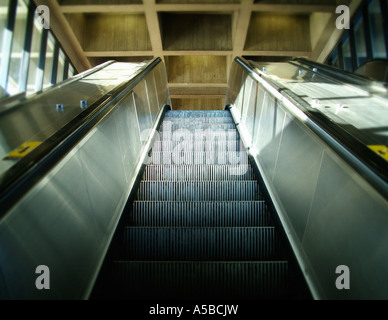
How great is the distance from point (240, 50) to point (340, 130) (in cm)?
1011

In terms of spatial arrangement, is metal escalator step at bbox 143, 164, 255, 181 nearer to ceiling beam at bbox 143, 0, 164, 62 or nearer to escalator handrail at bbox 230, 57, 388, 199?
escalator handrail at bbox 230, 57, 388, 199

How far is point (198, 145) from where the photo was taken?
5.04 meters

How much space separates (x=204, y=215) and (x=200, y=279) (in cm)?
87

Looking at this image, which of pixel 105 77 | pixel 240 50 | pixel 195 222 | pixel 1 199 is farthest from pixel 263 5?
pixel 1 199

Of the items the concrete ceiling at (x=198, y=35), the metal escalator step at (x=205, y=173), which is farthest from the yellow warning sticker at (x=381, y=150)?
the concrete ceiling at (x=198, y=35)

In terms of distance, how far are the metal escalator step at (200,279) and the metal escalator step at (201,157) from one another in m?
2.20

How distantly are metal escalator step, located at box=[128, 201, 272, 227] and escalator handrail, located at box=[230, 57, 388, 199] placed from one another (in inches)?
43.2

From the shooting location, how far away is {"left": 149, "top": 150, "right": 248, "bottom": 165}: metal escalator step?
4606 mm

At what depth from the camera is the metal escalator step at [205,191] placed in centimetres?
368

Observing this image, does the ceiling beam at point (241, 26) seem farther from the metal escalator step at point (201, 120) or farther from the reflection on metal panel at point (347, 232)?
the reflection on metal panel at point (347, 232)

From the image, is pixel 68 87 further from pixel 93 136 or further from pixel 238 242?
pixel 238 242

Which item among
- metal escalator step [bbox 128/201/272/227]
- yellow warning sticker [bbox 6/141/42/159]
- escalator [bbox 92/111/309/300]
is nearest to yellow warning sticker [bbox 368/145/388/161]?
escalator [bbox 92/111/309/300]

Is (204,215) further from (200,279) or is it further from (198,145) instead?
(198,145)
